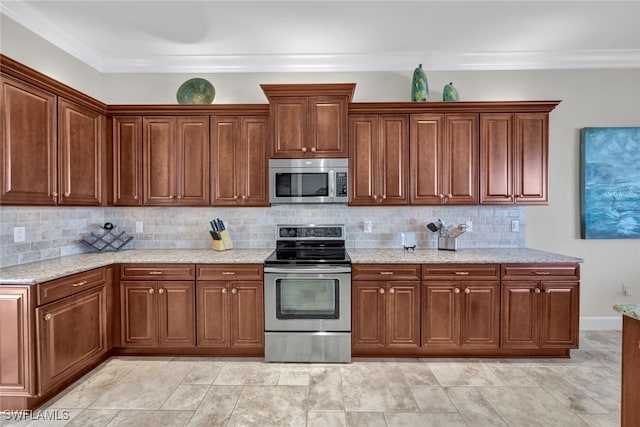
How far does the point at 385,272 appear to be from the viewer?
9.84 ft

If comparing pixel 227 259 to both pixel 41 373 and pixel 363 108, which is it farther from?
pixel 363 108

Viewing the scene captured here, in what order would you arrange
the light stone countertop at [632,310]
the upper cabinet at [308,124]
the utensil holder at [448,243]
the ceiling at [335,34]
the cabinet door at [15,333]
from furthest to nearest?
the utensil holder at [448,243]
the upper cabinet at [308,124]
the ceiling at [335,34]
the cabinet door at [15,333]
the light stone countertop at [632,310]

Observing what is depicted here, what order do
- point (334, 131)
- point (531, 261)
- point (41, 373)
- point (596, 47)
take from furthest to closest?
point (596, 47) < point (334, 131) < point (531, 261) < point (41, 373)

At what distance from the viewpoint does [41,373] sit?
7.38 ft

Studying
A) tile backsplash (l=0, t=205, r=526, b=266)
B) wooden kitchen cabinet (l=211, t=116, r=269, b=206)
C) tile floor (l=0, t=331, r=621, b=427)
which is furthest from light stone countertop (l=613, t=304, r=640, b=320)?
wooden kitchen cabinet (l=211, t=116, r=269, b=206)

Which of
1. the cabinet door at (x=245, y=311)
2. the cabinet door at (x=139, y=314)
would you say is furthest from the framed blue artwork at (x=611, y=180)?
the cabinet door at (x=139, y=314)

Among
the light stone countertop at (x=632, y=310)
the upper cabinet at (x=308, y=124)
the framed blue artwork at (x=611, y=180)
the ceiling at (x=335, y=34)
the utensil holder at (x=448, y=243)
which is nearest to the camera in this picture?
the light stone countertop at (x=632, y=310)

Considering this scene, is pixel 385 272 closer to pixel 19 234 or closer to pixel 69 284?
pixel 69 284

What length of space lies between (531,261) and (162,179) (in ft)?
12.4

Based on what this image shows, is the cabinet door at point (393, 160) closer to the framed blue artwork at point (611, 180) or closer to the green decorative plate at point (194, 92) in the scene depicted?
the green decorative plate at point (194, 92)

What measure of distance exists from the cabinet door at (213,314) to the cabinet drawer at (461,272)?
1913mm

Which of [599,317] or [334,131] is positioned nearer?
[334,131]

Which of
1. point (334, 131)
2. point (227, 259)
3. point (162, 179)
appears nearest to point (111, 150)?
point (162, 179)

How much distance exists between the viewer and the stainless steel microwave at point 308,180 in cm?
325
